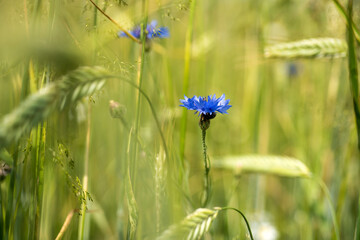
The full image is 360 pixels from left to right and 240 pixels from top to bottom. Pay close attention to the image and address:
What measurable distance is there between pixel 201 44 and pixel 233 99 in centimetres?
83

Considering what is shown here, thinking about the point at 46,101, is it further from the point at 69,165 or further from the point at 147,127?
the point at 147,127

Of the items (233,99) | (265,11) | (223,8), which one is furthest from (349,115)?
(223,8)

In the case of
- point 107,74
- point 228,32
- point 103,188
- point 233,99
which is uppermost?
point 228,32

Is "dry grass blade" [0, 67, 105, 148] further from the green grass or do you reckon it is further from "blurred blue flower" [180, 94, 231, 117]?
"blurred blue flower" [180, 94, 231, 117]

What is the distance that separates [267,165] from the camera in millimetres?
833

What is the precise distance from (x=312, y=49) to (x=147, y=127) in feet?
1.30

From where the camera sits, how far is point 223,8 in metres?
1.75

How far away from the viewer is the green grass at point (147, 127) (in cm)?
50

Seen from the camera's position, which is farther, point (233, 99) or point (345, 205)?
point (233, 99)

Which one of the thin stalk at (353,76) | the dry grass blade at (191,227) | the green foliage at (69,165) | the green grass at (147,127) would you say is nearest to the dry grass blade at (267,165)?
the green grass at (147,127)

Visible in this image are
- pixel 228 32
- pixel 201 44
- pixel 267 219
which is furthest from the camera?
pixel 228 32

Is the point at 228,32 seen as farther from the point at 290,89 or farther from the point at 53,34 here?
the point at 53,34

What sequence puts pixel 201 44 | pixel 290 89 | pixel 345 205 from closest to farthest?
pixel 201 44, pixel 345 205, pixel 290 89

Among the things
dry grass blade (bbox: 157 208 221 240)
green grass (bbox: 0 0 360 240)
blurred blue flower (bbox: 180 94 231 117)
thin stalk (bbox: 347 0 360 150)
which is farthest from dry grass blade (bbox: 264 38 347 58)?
dry grass blade (bbox: 157 208 221 240)
